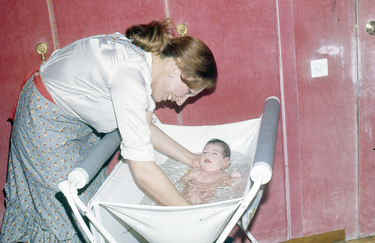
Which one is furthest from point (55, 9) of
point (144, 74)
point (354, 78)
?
point (354, 78)

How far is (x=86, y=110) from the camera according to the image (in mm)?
1128

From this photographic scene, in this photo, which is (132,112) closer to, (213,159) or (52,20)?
(213,159)

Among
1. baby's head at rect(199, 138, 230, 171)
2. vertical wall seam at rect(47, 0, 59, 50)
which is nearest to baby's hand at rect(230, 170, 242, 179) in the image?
baby's head at rect(199, 138, 230, 171)

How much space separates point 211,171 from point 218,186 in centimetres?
11

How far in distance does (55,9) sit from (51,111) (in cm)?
67

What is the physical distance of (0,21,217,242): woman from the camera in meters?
0.97

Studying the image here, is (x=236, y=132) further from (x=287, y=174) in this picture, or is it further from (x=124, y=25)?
(x=124, y=25)

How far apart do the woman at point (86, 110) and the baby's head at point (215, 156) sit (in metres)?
0.38

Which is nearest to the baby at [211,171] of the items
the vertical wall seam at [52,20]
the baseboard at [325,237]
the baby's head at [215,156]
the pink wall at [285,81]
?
the baby's head at [215,156]

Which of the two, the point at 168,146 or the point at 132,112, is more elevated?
the point at 132,112

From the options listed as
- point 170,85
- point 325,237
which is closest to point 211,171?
point 170,85

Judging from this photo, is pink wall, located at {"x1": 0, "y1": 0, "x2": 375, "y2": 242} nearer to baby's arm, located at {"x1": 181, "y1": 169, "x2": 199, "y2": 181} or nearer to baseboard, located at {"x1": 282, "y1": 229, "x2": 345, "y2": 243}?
baseboard, located at {"x1": 282, "y1": 229, "x2": 345, "y2": 243}

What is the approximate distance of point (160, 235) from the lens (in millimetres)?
976

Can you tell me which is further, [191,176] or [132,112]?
[191,176]
